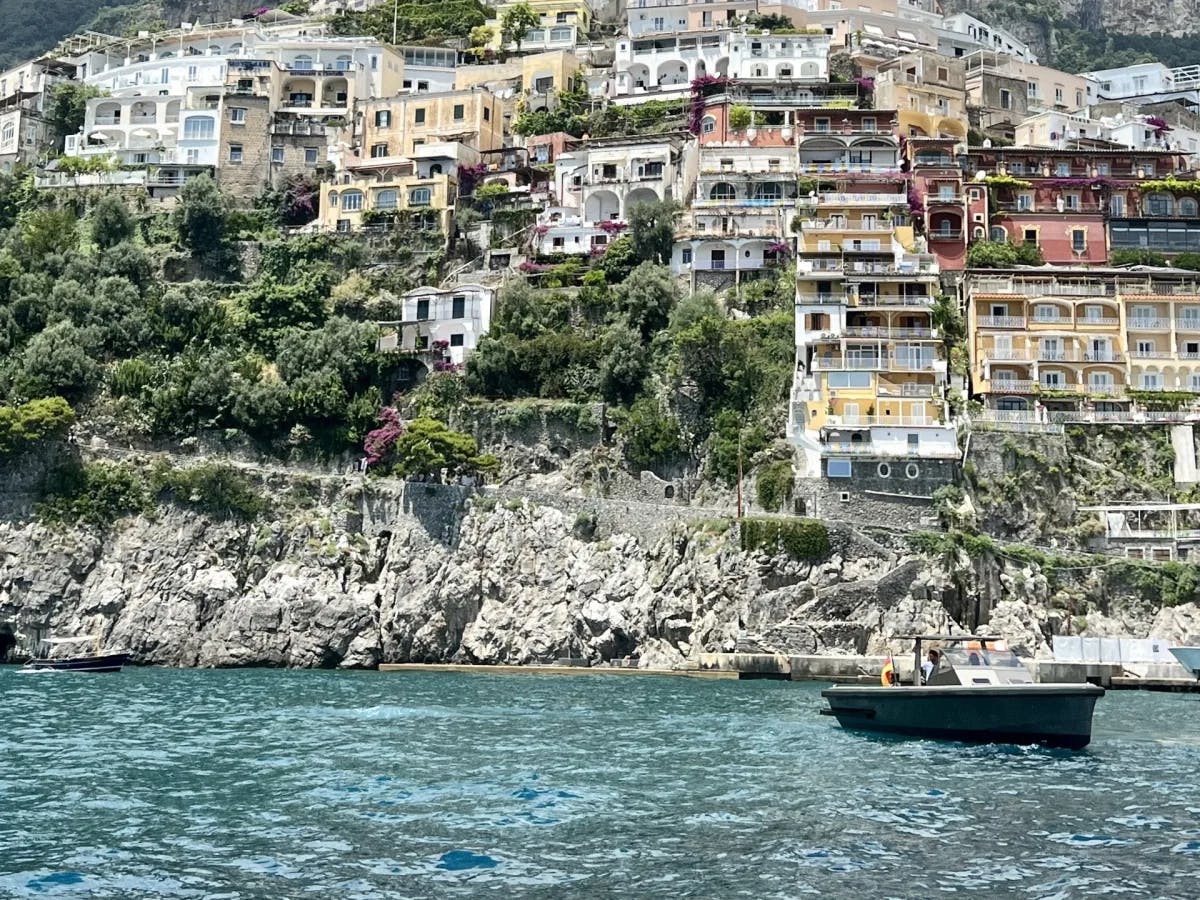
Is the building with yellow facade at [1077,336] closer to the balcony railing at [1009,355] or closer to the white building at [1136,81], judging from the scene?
the balcony railing at [1009,355]

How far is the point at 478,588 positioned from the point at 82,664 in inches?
564

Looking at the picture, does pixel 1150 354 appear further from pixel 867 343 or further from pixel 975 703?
pixel 975 703

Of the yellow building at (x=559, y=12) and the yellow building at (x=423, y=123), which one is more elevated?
the yellow building at (x=559, y=12)

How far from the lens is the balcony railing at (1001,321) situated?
214ft

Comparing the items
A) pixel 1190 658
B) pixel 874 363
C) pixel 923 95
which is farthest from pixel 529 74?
pixel 1190 658

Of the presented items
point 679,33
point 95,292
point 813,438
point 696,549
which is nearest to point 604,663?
point 696,549

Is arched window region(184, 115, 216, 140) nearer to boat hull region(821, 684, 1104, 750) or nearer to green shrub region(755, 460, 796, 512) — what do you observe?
green shrub region(755, 460, 796, 512)

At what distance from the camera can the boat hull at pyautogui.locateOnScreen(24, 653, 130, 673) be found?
55969mm

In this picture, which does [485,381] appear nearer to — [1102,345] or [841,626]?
[841,626]

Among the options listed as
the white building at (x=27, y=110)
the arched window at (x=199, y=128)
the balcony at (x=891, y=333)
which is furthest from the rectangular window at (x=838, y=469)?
the white building at (x=27, y=110)

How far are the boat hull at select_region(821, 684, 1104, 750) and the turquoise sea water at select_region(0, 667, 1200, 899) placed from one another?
0.53 metres

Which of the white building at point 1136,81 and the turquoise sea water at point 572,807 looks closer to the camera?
the turquoise sea water at point 572,807

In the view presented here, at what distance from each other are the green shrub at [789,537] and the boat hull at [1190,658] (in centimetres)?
1186

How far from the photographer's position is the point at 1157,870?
19891 millimetres
